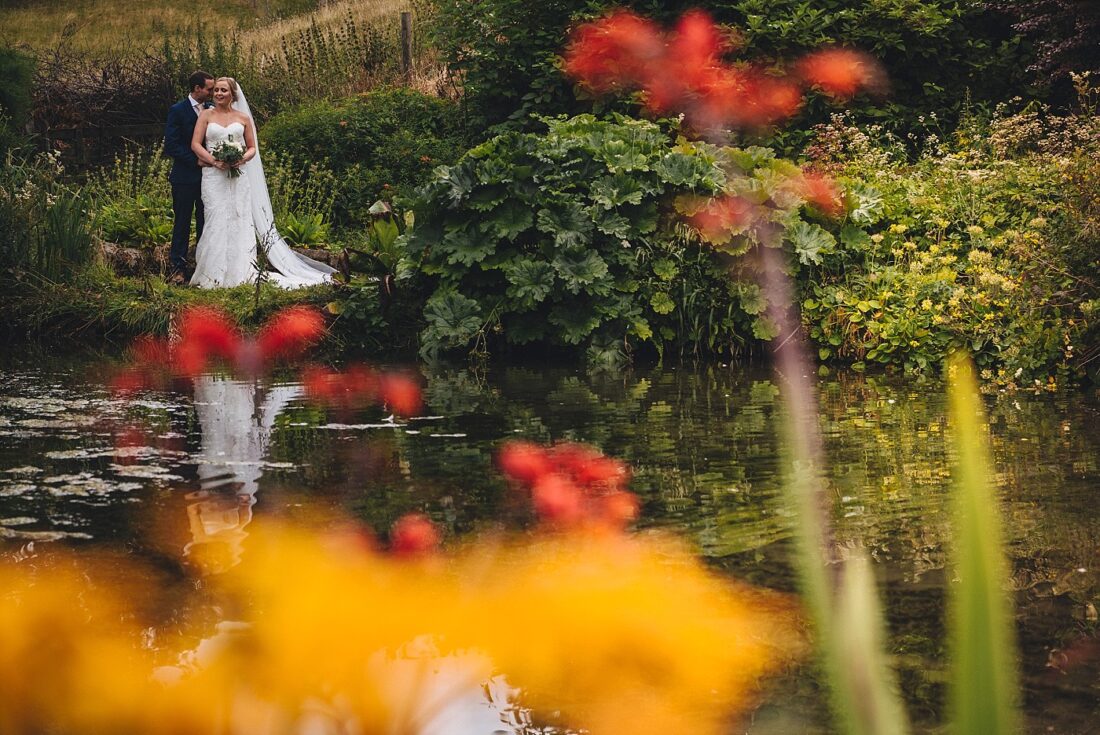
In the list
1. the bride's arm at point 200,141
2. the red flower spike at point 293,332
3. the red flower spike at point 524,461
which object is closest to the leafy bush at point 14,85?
the bride's arm at point 200,141

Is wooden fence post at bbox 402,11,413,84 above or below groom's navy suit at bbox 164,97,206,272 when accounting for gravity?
above

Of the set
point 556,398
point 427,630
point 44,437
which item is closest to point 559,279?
point 556,398

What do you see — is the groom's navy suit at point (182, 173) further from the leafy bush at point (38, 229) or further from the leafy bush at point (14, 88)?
the leafy bush at point (14, 88)

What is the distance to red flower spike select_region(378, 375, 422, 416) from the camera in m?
6.34

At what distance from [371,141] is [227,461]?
9937 mm

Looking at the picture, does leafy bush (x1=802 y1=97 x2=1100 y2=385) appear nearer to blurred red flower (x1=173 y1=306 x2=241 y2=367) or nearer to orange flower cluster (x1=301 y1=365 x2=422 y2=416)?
orange flower cluster (x1=301 y1=365 x2=422 y2=416)

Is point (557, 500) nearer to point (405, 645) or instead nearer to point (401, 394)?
point (405, 645)

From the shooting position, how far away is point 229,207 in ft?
38.2

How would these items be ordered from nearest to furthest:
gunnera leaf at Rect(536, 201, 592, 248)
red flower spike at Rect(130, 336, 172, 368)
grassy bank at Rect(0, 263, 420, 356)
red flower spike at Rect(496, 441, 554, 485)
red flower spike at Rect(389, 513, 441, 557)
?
1. red flower spike at Rect(389, 513, 441, 557)
2. red flower spike at Rect(496, 441, 554, 485)
3. gunnera leaf at Rect(536, 201, 592, 248)
4. red flower spike at Rect(130, 336, 172, 368)
5. grassy bank at Rect(0, 263, 420, 356)

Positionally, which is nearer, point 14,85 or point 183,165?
point 183,165

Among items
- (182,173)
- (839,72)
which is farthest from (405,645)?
(839,72)

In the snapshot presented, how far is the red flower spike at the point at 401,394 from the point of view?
634 cm

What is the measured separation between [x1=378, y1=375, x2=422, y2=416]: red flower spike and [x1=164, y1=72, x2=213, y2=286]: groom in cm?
471

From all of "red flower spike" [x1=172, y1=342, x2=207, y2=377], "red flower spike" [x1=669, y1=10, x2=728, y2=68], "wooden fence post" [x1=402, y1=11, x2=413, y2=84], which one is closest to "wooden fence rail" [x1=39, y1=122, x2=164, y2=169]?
"wooden fence post" [x1=402, y1=11, x2=413, y2=84]
